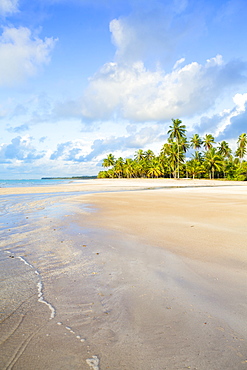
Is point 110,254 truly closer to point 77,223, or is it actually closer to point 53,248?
point 53,248

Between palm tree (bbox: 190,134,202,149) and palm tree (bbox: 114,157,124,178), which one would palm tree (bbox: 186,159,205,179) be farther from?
palm tree (bbox: 114,157,124,178)

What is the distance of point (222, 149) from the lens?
311 feet

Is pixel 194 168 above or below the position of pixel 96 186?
above

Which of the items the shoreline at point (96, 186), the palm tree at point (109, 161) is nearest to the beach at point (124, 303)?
the shoreline at point (96, 186)

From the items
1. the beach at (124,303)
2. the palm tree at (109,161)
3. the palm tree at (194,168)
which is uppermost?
the palm tree at (109,161)

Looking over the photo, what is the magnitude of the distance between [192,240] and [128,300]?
341 cm

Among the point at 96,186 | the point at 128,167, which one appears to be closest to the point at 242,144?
the point at 128,167

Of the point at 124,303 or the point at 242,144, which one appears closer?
the point at 124,303

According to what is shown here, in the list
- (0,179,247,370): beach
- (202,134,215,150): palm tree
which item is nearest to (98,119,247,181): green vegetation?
(202,134,215,150): palm tree

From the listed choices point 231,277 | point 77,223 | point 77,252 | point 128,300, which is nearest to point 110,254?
point 77,252

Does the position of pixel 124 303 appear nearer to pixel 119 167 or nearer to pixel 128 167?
pixel 128 167

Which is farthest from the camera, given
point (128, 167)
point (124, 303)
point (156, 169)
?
point (128, 167)

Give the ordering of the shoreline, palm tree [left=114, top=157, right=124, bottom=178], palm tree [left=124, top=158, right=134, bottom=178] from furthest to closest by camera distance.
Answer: palm tree [left=114, top=157, right=124, bottom=178], palm tree [left=124, top=158, right=134, bottom=178], the shoreline

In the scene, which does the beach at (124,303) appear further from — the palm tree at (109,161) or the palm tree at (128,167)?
the palm tree at (109,161)
